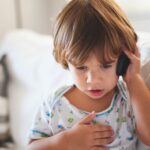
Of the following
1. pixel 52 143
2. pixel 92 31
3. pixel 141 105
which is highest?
pixel 92 31

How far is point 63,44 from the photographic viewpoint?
36.9 inches

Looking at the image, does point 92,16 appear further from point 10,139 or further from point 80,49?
point 10,139

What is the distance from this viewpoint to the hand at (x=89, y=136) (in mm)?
989

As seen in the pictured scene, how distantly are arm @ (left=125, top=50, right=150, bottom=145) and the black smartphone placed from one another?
1cm

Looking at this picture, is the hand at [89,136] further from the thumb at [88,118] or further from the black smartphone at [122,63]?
the black smartphone at [122,63]

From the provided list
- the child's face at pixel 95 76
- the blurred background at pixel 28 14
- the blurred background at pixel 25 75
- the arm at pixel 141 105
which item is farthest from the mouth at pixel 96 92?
the blurred background at pixel 28 14

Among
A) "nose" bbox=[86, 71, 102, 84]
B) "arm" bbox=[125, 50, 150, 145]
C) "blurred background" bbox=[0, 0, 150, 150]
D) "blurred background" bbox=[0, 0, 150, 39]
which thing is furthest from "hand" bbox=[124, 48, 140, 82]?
"blurred background" bbox=[0, 0, 150, 39]

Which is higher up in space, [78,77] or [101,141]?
[78,77]

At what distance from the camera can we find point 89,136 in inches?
39.2

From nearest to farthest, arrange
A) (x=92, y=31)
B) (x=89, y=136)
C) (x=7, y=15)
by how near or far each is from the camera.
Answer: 1. (x=92, y=31)
2. (x=89, y=136)
3. (x=7, y=15)

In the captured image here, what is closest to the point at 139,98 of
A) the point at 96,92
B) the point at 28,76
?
the point at 96,92

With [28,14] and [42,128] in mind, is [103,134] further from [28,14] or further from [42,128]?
[28,14]

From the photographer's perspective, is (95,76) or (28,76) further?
(28,76)

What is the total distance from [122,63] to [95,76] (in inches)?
3.7
